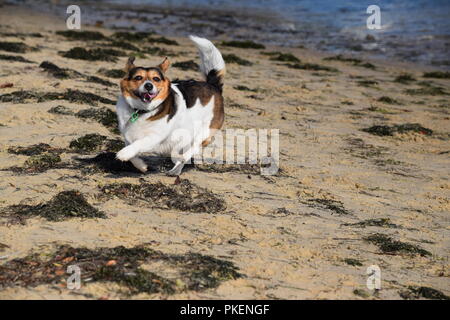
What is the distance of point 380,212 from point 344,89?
6.72 metres

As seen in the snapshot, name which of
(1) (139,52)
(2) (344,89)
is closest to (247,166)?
(2) (344,89)

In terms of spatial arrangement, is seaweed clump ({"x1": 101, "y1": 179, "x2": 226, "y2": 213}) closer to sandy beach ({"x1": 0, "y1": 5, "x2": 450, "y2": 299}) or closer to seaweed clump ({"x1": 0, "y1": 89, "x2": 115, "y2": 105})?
sandy beach ({"x1": 0, "y1": 5, "x2": 450, "y2": 299})

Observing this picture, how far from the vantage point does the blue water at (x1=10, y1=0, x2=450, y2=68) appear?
66.2ft

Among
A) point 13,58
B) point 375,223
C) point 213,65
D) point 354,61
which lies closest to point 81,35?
point 13,58

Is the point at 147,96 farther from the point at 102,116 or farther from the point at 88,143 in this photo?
the point at 102,116

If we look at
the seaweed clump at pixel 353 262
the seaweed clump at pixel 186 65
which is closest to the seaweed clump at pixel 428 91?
the seaweed clump at pixel 186 65

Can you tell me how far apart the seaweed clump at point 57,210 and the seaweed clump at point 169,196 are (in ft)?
1.44

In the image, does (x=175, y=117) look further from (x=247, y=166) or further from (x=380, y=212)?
(x=380, y=212)

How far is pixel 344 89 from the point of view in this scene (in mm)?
12383

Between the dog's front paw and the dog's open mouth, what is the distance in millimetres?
501

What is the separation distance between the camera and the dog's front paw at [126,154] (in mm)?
6012

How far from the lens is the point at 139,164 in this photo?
21.2 ft
